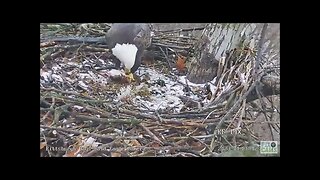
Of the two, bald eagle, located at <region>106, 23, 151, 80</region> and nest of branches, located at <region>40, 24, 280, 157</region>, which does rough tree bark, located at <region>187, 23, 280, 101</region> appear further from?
bald eagle, located at <region>106, 23, 151, 80</region>

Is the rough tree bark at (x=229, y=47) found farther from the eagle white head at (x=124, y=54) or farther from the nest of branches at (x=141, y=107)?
the eagle white head at (x=124, y=54)

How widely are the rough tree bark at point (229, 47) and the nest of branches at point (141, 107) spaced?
4 centimetres

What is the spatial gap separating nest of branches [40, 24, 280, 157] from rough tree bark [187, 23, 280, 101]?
4cm

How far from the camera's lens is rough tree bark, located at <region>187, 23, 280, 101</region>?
359 centimetres

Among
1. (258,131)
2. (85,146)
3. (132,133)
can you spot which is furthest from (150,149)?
(258,131)

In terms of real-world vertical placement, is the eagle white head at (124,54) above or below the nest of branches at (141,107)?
above

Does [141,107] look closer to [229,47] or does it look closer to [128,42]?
[128,42]

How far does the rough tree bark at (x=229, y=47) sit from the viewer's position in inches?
141

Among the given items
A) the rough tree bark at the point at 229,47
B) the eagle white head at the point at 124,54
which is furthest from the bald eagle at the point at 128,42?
the rough tree bark at the point at 229,47

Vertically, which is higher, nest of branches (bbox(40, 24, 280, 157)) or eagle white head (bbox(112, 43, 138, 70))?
eagle white head (bbox(112, 43, 138, 70))

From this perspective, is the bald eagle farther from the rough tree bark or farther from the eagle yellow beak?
the rough tree bark

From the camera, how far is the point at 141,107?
3604mm

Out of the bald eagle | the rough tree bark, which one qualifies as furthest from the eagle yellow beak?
the rough tree bark

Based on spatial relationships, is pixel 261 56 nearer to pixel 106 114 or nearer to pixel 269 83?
pixel 269 83
